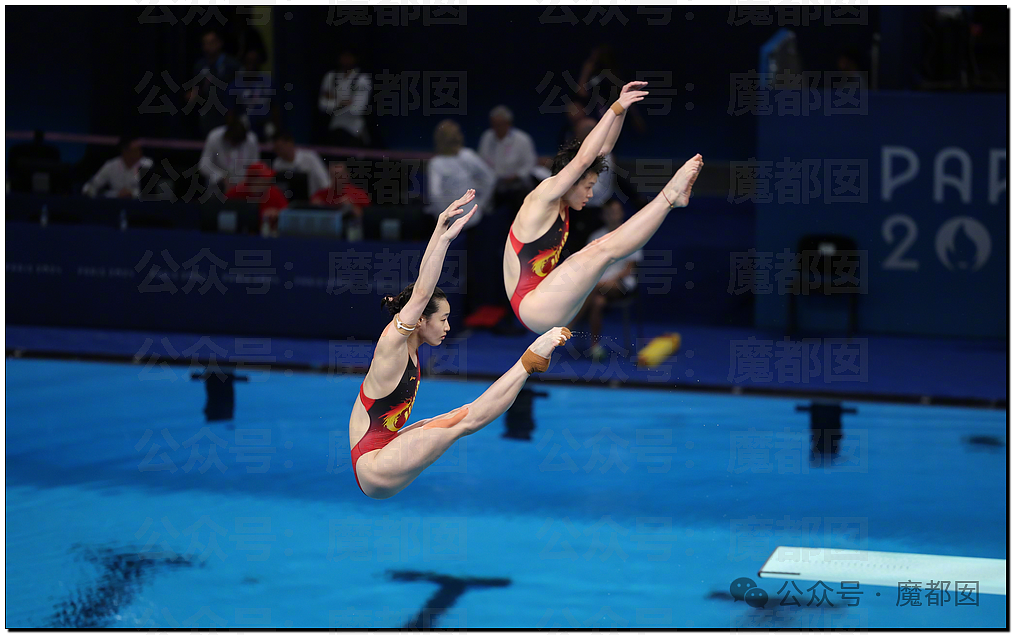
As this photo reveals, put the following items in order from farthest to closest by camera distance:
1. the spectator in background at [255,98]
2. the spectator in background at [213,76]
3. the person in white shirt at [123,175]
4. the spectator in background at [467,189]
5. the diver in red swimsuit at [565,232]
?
the spectator in background at [255,98], the spectator in background at [213,76], the person in white shirt at [123,175], the spectator in background at [467,189], the diver in red swimsuit at [565,232]

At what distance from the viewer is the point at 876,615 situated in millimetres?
6488

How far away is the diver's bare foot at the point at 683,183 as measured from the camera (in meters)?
5.12

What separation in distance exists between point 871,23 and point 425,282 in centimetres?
1161

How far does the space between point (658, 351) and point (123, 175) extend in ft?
18.0

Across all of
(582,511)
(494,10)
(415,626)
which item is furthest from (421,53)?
(415,626)

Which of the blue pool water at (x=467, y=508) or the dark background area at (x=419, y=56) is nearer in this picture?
the blue pool water at (x=467, y=508)

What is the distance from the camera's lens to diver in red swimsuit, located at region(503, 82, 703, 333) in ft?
17.3

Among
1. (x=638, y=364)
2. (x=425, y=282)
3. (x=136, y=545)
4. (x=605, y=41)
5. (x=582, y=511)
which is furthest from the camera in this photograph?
(x=605, y=41)

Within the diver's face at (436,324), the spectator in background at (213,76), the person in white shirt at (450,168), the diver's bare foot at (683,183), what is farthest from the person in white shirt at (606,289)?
the diver's face at (436,324)

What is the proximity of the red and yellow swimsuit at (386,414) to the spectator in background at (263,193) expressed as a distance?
5.65 m

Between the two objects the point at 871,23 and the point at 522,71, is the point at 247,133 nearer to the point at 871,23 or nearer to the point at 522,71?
the point at 522,71

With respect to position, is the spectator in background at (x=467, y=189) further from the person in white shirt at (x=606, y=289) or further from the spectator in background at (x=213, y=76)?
the spectator in background at (x=213, y=76)

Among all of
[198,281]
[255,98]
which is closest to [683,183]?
[198,281]

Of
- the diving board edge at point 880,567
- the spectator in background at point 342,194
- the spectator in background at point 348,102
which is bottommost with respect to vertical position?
the diving board edge at point 880,567
